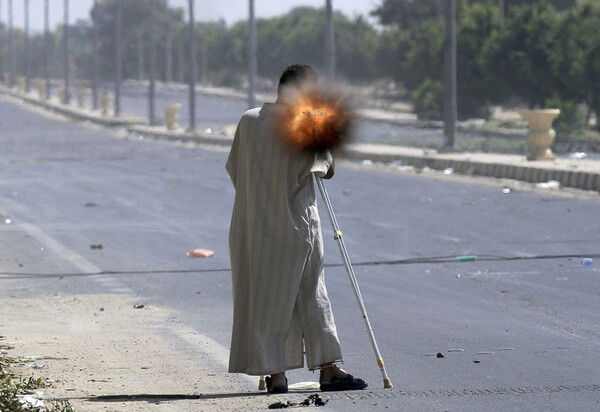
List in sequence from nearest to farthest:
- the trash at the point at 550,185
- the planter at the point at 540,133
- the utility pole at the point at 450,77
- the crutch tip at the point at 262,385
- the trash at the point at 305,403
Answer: the trash at the point at 305,403, the crutch tip at the point at 262,385, the trash at the point at 550,185, the planter at the point at 540,133, the utility pole at the point at 450,77

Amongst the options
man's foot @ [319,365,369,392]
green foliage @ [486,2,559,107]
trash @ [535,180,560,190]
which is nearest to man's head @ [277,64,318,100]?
man's foot @ [319,365,369,392]

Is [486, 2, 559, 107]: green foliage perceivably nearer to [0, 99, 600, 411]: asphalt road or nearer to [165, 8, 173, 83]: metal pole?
[0, 99, 600, 411]: asphalt road

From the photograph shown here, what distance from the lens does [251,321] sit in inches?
269

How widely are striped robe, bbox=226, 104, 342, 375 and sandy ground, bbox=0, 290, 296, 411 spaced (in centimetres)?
28

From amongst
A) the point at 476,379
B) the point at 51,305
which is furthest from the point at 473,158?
the point at 476,379

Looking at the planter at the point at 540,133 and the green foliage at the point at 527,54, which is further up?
the green foliage at the point at 527,54

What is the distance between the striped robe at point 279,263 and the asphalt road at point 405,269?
0.40 meters

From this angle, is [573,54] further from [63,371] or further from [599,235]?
[63,371]

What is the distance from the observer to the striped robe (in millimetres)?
6770

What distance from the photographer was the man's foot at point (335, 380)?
6883 millimetres

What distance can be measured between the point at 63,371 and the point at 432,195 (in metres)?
14.1

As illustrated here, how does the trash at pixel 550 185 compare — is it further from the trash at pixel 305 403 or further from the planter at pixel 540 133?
the trash at pixel 305 403

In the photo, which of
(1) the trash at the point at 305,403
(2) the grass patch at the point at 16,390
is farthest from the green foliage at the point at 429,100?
(1) the trash at the point at 305,403

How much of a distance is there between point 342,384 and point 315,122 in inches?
51.5
